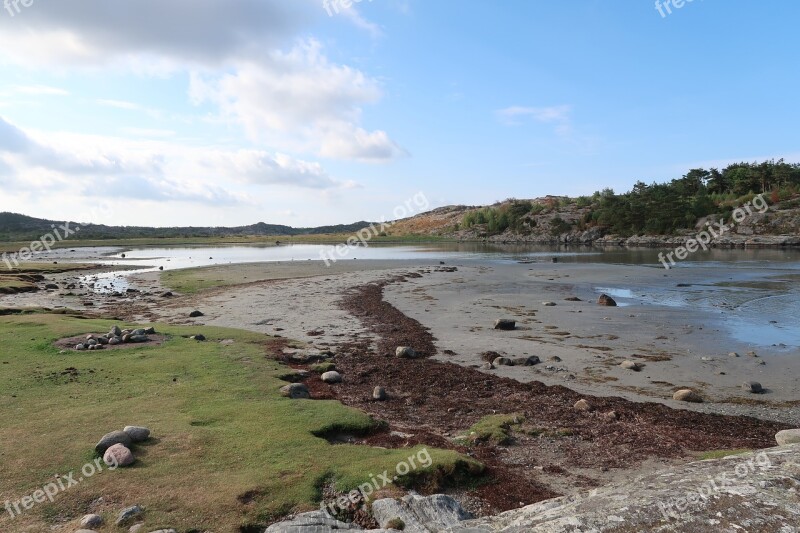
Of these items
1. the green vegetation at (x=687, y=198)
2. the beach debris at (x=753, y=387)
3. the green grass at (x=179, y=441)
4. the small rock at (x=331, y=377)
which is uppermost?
the green vegetation at (x=687, y=198)

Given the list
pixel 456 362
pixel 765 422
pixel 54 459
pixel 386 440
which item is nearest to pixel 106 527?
pixel 54 459

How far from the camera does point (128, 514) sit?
6.86 meters

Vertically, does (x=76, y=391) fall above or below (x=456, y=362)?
above

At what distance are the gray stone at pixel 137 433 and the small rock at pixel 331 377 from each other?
20.8 ft

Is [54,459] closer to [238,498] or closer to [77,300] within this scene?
[238,498]

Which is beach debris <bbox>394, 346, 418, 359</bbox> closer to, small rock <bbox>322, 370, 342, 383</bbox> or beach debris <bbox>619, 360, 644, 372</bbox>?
small rock <bbox>322, 370, 342, 383</bbox>

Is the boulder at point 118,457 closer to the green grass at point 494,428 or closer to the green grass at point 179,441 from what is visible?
the green grass at point 179,441

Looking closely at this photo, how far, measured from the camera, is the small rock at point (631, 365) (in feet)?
54.5

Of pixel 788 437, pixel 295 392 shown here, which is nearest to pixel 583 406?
pixel 788 437

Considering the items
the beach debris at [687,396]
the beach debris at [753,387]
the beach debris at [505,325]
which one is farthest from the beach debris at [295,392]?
the beach debris at [753,387]

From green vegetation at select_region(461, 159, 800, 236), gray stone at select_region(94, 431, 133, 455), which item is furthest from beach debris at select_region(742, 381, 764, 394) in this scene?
green vegetation at select_region(461, 159, 800, 236)

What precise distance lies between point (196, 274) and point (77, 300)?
19086 mm

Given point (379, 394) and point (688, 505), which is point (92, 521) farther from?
point (379, 394)

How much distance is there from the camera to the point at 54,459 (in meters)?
8.34
